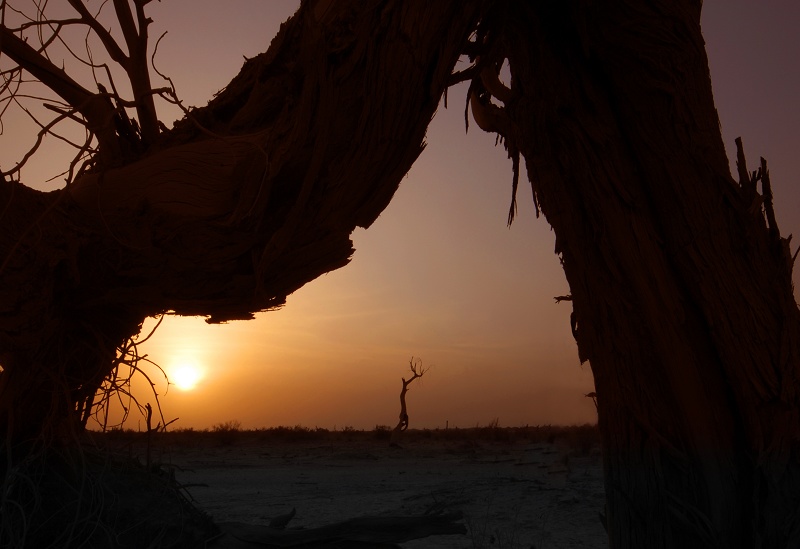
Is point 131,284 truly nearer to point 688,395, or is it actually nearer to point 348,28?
point 348,28

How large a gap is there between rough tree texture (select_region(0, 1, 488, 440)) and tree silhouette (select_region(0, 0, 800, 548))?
10 mm

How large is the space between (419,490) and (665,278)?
7.71 m

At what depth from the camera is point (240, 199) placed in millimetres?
2773

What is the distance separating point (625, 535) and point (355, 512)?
563 cm

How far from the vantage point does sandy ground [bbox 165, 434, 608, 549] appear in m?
6.64

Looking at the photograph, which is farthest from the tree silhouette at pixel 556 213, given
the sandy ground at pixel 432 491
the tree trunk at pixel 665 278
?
the sandy ground at pixel 432 491

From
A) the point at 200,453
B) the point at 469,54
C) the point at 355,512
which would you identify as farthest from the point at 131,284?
the point at 200,453

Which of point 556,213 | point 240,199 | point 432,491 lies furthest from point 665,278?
point 432,491

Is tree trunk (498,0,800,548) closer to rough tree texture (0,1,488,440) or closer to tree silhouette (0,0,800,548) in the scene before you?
tree silhouette (0,0,800,548)

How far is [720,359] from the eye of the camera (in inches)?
116

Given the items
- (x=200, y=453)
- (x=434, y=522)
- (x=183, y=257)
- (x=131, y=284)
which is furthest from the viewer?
(x=200, y=453)

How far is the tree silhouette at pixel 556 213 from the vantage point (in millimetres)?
2650

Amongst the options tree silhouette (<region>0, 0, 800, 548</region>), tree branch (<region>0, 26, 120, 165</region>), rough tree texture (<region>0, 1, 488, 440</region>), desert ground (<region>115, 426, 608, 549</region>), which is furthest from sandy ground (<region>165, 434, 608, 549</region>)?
tree branch (<region>0, 26, 120, 165</region>)

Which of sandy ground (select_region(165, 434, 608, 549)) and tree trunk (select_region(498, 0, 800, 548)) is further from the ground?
tree trunk (select_region(498, 0, 800, 548))
